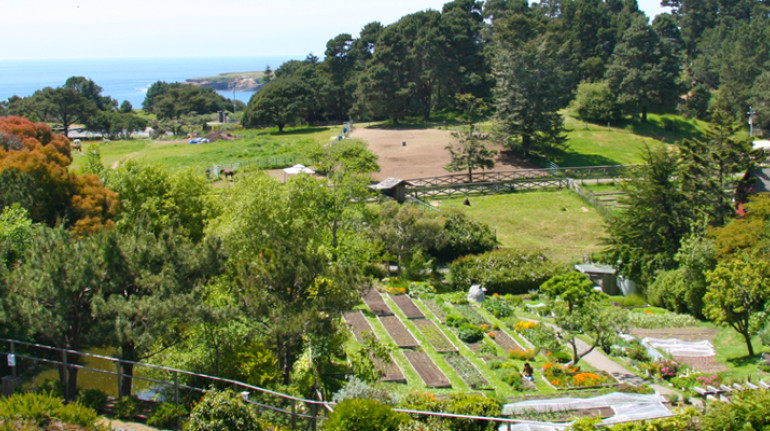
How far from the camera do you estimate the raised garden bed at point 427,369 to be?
57.1 ft

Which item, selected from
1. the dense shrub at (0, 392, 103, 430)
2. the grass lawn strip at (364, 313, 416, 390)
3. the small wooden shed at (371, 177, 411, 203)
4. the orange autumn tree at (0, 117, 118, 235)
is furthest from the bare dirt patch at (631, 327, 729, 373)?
the small wooden shed at (371, 177, 411, 203)

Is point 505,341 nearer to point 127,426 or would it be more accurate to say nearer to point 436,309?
point 436,309

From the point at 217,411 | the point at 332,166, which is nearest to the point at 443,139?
the point at 332,166

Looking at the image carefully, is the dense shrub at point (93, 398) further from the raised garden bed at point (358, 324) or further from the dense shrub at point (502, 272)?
the dense shrub at point (502, 272)

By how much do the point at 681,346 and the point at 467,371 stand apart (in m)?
7.49

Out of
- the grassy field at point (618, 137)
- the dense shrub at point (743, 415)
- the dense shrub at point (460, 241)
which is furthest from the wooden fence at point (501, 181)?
the dense shrub at point (743, 415)

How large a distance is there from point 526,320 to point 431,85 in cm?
5515

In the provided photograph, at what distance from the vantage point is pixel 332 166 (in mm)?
33594

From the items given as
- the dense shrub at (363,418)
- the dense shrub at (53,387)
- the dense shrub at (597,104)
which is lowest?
the dense shrub at (53,387)

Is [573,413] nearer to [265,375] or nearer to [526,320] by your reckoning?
[265,375]

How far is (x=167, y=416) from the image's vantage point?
12.0m

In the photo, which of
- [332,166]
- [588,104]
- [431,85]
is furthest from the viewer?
[431,85]

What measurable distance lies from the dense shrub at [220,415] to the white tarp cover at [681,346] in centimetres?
1493

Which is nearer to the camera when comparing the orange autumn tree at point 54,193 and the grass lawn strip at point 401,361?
the grass lawn strip at point 401,361
